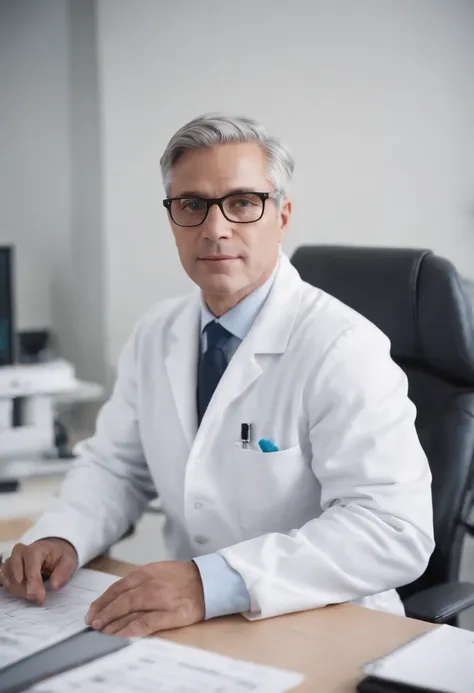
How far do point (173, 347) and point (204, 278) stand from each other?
0.64 feet

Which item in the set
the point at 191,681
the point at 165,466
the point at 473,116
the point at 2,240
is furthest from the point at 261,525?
the point at 473,116

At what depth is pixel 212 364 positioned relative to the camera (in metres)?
1.43

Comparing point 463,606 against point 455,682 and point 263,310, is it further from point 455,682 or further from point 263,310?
point 263,310

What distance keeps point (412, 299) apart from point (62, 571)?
77 centimetres

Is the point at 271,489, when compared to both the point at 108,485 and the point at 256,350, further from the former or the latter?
the point at 108,485

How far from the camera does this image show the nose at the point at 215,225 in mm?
1310

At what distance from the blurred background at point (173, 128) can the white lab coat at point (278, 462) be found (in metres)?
0.88

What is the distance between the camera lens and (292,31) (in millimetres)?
2566

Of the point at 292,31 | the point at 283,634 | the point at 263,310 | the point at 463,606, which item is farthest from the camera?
the point at 292,31

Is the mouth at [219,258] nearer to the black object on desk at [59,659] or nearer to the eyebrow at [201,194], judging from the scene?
the eyebrow at [201,194]

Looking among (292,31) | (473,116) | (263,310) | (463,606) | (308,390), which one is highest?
(292,31)

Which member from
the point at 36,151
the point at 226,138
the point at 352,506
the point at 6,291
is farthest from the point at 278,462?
the point at 36,151

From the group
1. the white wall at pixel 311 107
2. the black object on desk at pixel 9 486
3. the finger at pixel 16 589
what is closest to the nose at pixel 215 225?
the finger at pixel 16 589

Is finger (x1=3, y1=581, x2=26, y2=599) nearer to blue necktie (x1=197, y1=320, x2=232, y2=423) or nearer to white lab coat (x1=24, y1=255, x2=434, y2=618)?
white lab coat (x1=24, y1=255, x2=434, y2=618)
